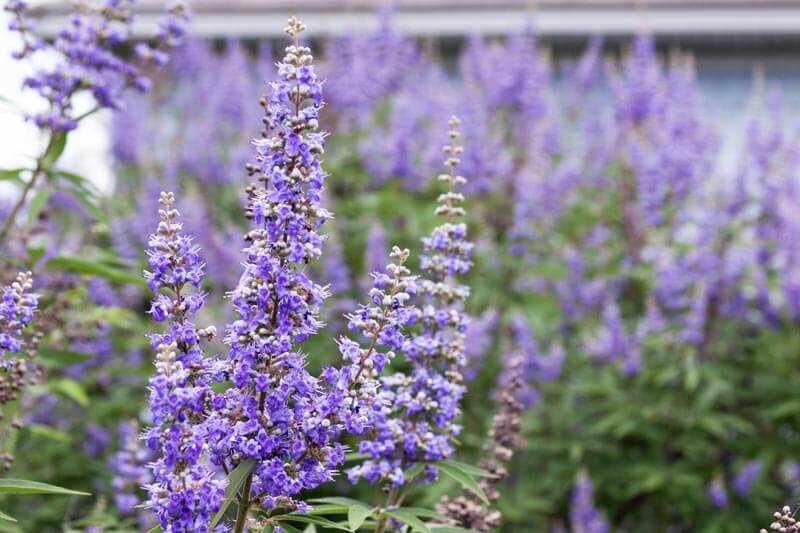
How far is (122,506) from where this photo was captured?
17.5ft

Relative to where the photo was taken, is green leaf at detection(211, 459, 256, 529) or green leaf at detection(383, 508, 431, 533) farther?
green leaf at detection(383, 508, 431, 533)

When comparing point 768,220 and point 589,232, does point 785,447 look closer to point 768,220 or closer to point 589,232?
point 768,220

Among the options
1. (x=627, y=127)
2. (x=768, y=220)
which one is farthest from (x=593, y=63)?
(x=768, y=220)

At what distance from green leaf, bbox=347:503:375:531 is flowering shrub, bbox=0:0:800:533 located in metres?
0.02

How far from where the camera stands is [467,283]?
9.67 meters

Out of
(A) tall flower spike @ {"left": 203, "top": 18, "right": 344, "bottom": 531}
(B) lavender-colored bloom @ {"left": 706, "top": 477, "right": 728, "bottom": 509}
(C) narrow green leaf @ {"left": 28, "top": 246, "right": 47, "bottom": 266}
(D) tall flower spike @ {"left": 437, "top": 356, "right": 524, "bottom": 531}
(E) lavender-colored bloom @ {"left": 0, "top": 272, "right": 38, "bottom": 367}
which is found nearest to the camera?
(A) tall flower spike @ {"left": 203, "top": 18, "right": 344, "bottom": 531}

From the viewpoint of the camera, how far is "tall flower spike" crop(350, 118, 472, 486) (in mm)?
3836

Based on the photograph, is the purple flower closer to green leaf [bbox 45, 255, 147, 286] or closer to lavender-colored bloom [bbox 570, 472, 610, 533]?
lavender-colored bloom [bbox 570, 472, 610, 533]

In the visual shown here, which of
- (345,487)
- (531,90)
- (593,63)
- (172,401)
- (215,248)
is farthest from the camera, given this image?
(593,63)

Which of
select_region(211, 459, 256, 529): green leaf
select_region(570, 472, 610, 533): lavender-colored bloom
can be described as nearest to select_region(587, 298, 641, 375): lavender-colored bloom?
select_region(570, 472, 610, 533): lavender-colored bloom

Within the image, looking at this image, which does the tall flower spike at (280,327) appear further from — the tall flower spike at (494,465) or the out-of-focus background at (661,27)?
the out-of-focus background at (661,27)

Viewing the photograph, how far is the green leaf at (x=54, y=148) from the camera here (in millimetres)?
5648

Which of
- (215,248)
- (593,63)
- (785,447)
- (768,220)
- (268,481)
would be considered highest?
(593,63)

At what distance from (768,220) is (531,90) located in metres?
2.59
